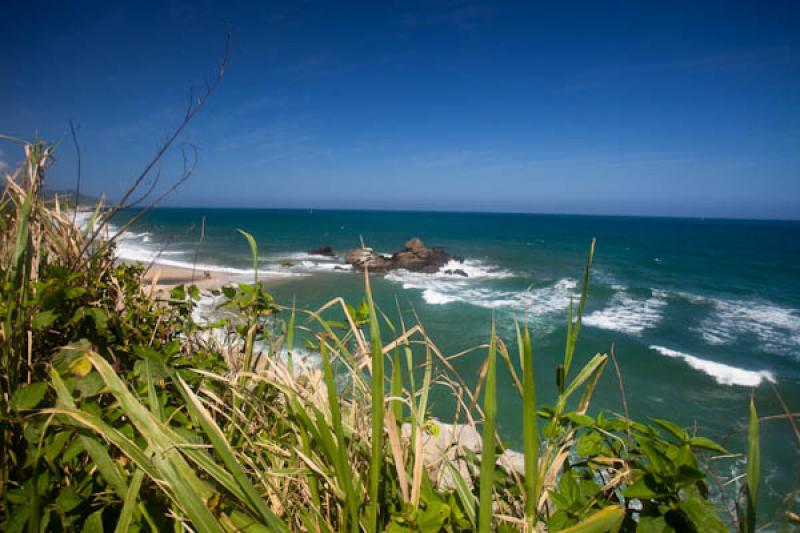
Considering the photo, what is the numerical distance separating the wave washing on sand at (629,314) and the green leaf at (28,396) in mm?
17174

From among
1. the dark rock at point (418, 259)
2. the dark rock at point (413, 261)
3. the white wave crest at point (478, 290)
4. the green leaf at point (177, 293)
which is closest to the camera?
the green leaf at point (177, 293)

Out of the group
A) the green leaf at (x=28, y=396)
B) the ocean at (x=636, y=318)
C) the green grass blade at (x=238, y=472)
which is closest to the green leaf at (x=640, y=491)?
the ocean at (x=636, y=318)

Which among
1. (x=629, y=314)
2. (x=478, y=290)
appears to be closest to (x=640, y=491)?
(x=629, y=314)

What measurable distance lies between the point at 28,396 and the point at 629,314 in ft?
67.9

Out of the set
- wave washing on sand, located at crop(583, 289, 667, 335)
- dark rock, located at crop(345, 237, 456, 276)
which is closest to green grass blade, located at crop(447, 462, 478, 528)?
wave washing on sand, located at crop(583, 289, 667, 335)

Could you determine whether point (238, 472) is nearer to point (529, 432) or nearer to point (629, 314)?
point (529, 432)

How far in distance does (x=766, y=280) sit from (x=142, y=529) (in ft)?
132

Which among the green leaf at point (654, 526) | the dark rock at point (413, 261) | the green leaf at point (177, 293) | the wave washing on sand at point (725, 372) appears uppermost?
the green leaf at point (177, 293)

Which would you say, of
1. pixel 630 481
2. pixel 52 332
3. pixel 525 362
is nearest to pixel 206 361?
pixel 52 332

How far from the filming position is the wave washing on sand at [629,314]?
A: 51.5 feet

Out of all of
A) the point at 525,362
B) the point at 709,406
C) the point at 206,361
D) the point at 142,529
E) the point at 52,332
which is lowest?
the point at 709,406

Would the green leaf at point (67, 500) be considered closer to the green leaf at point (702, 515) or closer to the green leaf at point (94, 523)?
the green leaf at point (94, 523)

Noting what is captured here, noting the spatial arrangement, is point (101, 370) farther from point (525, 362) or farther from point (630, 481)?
point (630, 481)

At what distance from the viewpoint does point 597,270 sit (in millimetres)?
30078
